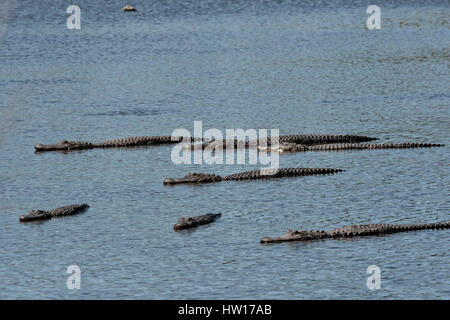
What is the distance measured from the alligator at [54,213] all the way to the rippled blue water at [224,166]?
1.02 ft

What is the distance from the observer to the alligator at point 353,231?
26.3m

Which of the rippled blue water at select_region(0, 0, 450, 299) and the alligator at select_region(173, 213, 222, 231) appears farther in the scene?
the alligator at select_region(173, 213, 222, 231)

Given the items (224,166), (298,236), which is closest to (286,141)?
(224,166)

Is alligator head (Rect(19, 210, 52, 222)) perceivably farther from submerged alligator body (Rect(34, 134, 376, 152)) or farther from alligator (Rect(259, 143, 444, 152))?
alligator (Rect(259, 143, 444, 152))

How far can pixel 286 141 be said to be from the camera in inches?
1533

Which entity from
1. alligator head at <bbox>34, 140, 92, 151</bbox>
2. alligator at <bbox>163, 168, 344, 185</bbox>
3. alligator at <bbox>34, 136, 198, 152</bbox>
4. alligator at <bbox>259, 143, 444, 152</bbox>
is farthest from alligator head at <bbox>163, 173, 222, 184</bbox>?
alligator head at <bbox>34, 140, 92, 151</bbox>

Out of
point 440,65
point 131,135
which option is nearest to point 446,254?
point 131,135

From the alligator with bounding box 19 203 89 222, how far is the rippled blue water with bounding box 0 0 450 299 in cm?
31

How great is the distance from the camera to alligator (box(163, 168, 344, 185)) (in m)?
33.3

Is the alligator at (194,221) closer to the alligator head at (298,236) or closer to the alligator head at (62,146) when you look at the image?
the alligator head at (298,236)

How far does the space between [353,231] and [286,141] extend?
1252 centimetres

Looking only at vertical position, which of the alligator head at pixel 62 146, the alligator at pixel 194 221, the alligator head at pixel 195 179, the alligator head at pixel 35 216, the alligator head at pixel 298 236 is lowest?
the alligator head at pixel 298 236

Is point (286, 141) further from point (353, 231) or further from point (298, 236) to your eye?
→ point (298, 236)

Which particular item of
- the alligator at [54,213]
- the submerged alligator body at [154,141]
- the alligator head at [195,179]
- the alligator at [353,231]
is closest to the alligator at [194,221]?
the alligator at [353,231]
